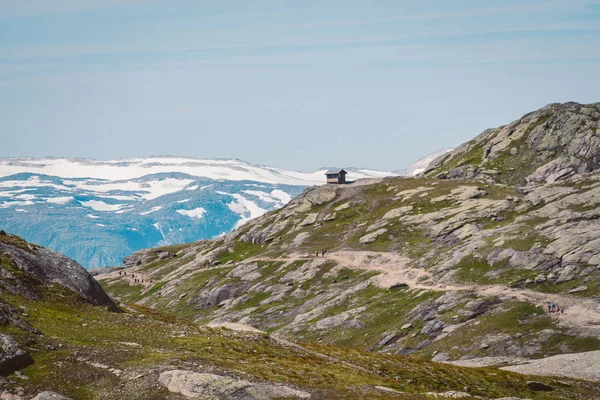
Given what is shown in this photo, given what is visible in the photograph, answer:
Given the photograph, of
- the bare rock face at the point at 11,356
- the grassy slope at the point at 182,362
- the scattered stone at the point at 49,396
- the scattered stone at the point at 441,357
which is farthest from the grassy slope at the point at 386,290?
the bare rock face at the point at 11,356

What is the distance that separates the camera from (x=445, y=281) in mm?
132125

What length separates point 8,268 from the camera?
60.6m

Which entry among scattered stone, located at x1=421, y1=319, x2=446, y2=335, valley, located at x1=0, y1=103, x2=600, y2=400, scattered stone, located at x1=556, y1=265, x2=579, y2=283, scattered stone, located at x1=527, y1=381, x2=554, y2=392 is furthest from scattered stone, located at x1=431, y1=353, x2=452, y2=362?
A: scattered stone, located at x1=527, y1=381, x2=554, y2=392

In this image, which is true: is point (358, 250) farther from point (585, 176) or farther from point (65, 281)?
point (65, 281)

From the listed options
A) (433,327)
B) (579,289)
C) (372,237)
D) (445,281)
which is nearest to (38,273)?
(433,327)

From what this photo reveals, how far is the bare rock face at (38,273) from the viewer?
59.8 m

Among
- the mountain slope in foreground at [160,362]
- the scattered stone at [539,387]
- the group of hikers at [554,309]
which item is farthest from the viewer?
the group of hikers at [554,309]

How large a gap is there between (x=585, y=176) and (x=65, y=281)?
141543 millimetres

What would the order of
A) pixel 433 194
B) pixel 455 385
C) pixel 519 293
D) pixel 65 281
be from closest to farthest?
pixel 455 385 < pixel 65 281 < pixel 519 293 < pixel 433 194

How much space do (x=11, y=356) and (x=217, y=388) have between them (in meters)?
14.2

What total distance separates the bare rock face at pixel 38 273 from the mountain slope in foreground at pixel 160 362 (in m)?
0.13

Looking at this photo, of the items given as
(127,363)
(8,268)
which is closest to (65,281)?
(8,268)

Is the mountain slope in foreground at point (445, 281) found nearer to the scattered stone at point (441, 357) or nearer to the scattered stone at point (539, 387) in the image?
the scattered stone at point (441, 357)

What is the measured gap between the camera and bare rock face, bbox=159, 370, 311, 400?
4203cm
